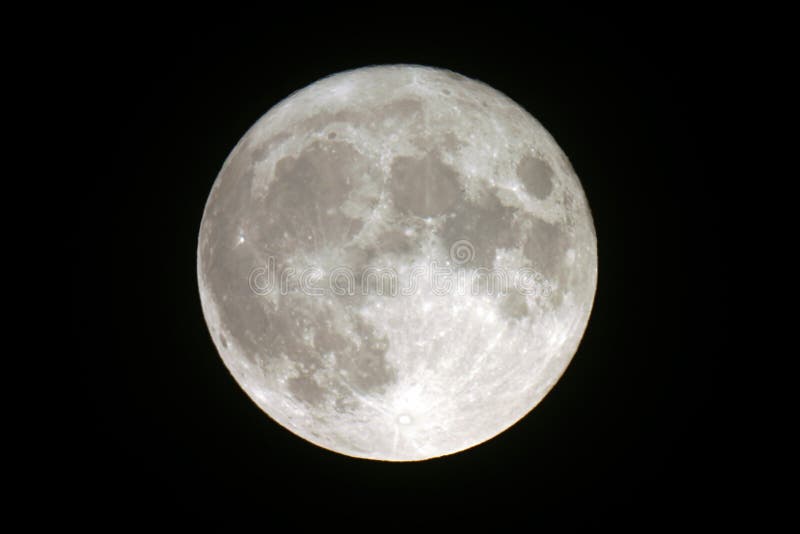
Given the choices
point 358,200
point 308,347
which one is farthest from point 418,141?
point 308,347

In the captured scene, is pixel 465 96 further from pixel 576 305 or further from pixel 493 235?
pixel 576 305

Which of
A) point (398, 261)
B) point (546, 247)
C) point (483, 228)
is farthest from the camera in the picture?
point (546, 247)

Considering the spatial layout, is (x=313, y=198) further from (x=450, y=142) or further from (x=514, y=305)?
(x=514, y=305)

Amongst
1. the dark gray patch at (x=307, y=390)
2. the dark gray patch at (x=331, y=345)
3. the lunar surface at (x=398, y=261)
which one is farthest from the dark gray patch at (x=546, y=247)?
the dark gray patch at (x=307, y=390)

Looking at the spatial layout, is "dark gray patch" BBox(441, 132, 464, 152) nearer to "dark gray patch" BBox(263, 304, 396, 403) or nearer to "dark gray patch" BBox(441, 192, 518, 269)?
"dark gray patch" BBox(441, 192, 518, 269)

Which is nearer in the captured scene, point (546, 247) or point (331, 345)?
point (331, 345)

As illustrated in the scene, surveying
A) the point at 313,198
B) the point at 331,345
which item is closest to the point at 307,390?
the point at 331,345

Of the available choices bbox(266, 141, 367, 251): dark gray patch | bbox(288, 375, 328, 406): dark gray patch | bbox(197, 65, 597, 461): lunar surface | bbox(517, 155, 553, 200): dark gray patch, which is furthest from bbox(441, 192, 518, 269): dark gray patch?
bbox(288, 375, 328, 406): dark gray patch
